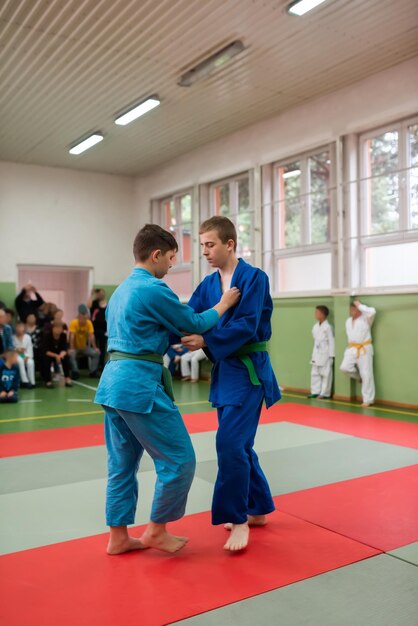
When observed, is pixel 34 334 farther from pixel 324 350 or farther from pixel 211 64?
pixel 211 64

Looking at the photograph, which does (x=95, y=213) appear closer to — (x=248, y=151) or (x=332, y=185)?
(x=248, y=151)

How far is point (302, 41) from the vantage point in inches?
264

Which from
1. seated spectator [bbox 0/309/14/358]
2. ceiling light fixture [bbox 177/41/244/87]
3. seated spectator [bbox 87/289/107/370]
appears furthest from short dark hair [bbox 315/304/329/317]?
seated spectator [bbox 0/309/14/358]

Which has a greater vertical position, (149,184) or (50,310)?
(149,184)

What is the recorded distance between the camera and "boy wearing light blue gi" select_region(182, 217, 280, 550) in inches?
108

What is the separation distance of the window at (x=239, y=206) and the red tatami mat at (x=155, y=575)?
23.7 ft

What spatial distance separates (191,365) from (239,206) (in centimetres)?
309

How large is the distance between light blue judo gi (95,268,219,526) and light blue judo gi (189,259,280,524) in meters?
0.18

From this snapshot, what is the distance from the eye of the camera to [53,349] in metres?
9.70

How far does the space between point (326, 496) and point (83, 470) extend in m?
1.82

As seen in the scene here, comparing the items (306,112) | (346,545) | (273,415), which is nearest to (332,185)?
(306,112)

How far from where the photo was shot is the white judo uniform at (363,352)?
7473 mm

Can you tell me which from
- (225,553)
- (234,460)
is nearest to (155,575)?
(225,553)

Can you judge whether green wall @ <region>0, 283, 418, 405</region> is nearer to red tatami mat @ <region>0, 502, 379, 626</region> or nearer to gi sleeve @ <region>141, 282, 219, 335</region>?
red tatami mat @ <region>0, 502, 379, 626</region>
